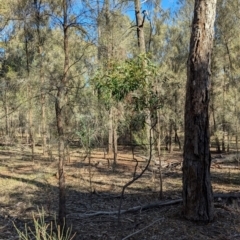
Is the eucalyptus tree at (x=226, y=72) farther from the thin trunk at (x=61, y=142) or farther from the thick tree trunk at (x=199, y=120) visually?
the thin trunk at (x=61, y=142)

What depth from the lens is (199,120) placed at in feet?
16.4

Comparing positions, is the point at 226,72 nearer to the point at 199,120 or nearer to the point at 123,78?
the point at 199,120

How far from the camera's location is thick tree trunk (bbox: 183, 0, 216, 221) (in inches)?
197

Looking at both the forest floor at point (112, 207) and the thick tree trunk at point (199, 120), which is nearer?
the forest floor at point (112, 207)

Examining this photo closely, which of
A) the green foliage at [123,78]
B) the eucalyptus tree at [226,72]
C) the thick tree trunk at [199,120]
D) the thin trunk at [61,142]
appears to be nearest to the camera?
the green foliage at [123,78]

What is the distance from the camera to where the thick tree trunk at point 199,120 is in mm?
5004

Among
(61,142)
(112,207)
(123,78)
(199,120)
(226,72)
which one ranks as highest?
(226,72)

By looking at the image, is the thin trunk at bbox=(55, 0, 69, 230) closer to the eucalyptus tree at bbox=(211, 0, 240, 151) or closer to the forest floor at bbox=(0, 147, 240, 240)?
the forest floor at bbox=(0, 147, 240, 240)

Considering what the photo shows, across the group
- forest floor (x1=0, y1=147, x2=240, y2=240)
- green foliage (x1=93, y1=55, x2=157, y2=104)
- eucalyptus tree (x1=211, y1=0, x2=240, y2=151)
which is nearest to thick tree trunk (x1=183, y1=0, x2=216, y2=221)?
forest floor (x1=0, y1=147, x2=240, y2=240)

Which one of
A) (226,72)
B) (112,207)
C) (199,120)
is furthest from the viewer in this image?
(226,72)

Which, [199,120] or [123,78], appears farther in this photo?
[199,120]

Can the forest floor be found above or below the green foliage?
below

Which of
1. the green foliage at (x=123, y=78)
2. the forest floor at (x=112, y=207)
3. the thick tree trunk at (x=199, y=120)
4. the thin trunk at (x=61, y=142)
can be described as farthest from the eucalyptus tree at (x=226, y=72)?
the thin trunk at (x=61, y=142)

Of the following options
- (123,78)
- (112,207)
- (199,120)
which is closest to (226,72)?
(112,207)
